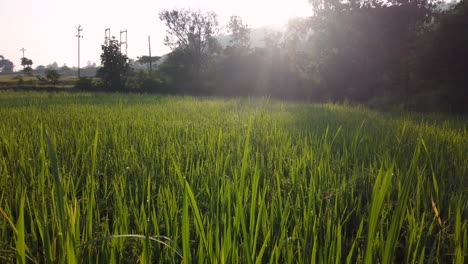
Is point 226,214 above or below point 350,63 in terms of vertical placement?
below

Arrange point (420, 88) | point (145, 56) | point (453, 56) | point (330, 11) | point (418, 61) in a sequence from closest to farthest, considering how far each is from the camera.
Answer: point (453, 56), point (418, 61), point (420, 88), point (330, 11), point (145, 56)

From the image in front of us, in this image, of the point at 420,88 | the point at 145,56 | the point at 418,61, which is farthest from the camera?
the point at 145,56

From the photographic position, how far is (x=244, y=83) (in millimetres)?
21500

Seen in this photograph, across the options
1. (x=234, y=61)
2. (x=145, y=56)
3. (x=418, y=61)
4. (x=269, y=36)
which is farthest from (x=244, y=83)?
(x=145, y=56)

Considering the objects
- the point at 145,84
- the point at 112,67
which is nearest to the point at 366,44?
the point at 145,84

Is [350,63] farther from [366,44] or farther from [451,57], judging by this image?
[451,57]

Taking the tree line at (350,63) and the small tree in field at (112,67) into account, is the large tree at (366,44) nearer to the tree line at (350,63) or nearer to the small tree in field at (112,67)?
the tree line at (350,63)

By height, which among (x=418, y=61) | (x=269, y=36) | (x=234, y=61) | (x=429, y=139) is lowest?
(x=429, y=139)

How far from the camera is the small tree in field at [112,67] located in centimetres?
2124

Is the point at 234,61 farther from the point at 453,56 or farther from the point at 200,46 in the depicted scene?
the point at 453,56

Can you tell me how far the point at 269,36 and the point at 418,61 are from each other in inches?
588

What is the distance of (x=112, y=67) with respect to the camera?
21609 millimetres

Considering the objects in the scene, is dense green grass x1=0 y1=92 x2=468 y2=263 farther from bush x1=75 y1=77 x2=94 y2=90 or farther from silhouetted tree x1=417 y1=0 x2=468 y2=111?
bush x1=75 y1=77 x2=94 y2=90

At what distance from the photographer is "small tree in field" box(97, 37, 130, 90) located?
21.2m
